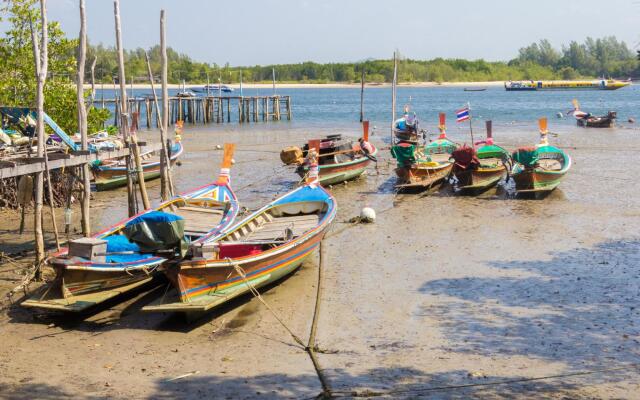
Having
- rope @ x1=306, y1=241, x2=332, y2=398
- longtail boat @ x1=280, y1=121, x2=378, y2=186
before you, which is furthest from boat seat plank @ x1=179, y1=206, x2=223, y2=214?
longtail boat @ x1=280, y1=121, x2=378, y2=186

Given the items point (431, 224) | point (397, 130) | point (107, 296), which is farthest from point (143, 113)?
point (107, 296)

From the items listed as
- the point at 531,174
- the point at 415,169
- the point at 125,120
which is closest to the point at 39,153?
the point at 125,120

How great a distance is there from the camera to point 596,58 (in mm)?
183000

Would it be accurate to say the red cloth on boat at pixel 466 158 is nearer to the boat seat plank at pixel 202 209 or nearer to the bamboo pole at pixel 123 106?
the boat seat plank at pixel 202 209

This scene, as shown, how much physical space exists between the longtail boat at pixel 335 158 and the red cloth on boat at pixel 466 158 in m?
3.57

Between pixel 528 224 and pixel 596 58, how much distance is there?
180m

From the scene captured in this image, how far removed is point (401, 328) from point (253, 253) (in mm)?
2991

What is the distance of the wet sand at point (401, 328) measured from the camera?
352 inches

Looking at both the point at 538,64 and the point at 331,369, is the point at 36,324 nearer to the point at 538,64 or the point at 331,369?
the point at 331,369

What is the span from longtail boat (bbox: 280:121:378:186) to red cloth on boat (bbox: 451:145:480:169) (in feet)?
11.7

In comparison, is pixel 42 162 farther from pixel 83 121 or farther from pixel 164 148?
pixel 164 148

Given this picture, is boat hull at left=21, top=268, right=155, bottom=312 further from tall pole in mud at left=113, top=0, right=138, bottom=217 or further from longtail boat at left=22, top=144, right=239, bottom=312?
tall pole in mud at left=113, top=0, right=138, bottom=217

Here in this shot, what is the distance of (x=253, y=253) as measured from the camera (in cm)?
1257

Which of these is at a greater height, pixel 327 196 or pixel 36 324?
pixel 327 196
